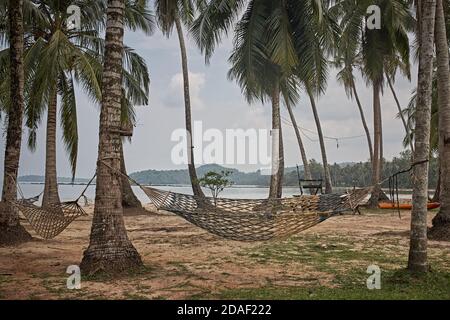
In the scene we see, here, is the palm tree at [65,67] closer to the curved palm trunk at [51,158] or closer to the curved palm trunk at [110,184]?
the curved palm trunk at [51,158]

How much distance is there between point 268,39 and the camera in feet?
32.6

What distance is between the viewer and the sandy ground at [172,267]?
386 centimetres

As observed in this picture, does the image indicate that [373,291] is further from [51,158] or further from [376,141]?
[376,141]

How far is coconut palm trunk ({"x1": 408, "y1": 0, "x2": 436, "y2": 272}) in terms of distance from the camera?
13.4 feet

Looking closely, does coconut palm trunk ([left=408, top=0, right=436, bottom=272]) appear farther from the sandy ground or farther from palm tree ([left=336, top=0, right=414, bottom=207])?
palm tree ([left=336, top=0, right=414, bottom=207])

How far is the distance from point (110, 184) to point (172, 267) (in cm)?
116

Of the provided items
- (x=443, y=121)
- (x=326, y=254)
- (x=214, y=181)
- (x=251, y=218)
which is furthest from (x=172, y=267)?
(x=214, y=181)

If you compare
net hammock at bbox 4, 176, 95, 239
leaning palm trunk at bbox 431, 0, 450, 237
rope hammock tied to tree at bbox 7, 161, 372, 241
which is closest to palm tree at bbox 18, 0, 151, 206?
net hammock at bbox 4, 176, 95, 239

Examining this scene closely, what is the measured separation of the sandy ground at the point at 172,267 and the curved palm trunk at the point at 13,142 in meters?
0.36

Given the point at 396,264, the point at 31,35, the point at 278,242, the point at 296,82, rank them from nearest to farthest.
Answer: the point at 396,264
the point at 278,242
the point at 31,35
the point at 296,82

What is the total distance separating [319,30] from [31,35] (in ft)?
22.1
